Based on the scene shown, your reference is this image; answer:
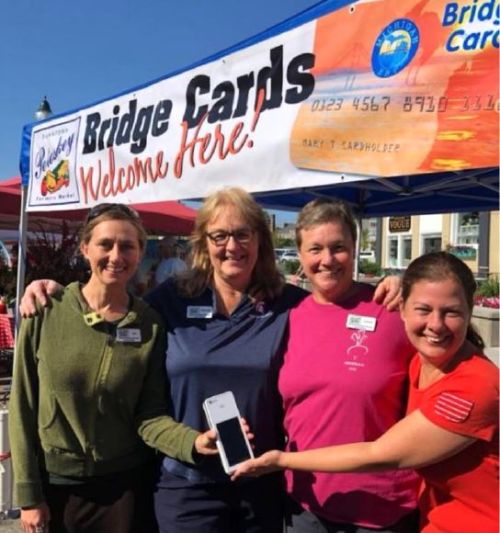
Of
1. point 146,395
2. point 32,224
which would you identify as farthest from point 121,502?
point 32,224

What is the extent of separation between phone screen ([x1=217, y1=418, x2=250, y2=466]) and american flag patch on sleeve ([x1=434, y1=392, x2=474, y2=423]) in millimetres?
636

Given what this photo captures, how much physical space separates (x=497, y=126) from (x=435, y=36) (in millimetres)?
585

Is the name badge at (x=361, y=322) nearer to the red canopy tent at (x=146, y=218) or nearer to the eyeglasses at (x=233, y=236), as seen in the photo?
the eyeglasses at (x=233, y=236)

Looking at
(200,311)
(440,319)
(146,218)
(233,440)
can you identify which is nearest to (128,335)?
(200,311)

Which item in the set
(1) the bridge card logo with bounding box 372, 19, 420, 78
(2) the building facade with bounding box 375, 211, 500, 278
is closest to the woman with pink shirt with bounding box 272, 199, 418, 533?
(1) the bridge card logo with bounding box 372, 19, 420, 78

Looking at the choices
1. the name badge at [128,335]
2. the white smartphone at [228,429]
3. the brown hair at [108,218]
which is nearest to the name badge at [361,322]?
the white smartphone at [228,429]

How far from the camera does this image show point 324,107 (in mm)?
3242

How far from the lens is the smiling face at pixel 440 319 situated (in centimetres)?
162

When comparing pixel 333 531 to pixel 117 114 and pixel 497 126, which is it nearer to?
pixel 497 126

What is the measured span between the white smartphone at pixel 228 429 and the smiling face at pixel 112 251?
641 millimetres

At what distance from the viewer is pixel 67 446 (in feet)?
6.99

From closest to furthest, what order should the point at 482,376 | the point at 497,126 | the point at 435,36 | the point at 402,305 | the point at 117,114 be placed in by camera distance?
the point at 482,376
the point at 402,305
the point at 497,126
the point at 435,36
the point at 117,114

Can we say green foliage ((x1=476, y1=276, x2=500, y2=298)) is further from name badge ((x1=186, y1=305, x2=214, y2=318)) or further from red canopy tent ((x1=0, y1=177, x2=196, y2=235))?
name badge ((x1=186, y1=305, x2=214, y2=318))

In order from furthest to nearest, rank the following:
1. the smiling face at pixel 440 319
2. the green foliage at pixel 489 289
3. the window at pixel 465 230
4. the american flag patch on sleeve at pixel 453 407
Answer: the window at pixel 465 230 → the green foliage at pixel 489 289 → the smiling face at pixel 440 319 → the american flag patch on sleeve at pixel 453 407
